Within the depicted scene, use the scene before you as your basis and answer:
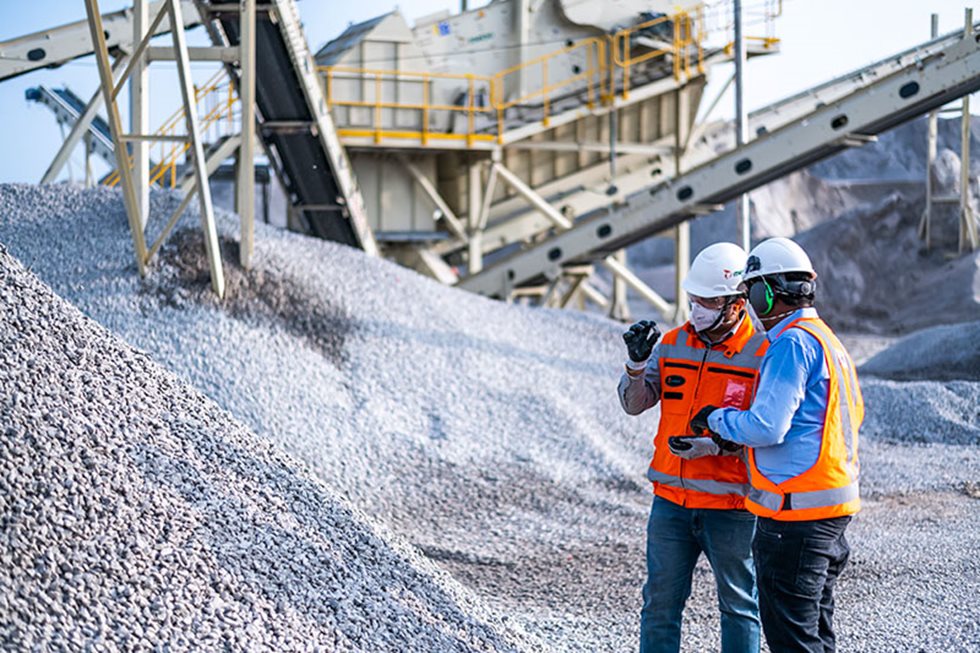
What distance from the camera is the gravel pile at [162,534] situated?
329cm

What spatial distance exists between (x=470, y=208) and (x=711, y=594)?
9.34 m

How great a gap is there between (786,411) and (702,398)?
1.36ft

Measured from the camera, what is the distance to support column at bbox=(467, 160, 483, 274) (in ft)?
46.6

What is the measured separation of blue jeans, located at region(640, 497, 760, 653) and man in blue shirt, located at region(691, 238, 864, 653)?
0.15 m

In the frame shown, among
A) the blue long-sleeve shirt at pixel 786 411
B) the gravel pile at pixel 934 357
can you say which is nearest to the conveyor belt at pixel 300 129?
the gravel pile at pixel 934 357

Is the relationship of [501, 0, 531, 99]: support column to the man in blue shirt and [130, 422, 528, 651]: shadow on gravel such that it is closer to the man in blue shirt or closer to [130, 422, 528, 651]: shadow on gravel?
[130, 422, 528, 651]: shadow on gravel

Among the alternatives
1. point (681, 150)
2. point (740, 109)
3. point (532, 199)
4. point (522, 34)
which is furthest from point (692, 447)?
point (681, 150)

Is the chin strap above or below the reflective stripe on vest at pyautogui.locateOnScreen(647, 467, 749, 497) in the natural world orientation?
above

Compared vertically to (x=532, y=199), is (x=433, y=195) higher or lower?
higher

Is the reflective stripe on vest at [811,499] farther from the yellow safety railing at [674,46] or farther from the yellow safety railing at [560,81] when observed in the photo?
the yellow safety railing at [674,46]

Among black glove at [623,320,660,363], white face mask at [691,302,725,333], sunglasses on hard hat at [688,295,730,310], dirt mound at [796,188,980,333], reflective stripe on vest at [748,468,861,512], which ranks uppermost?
sunglasses on hard hat at [688,295,730,310]

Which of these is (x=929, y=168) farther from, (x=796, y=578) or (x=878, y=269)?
(x=796, y=578)

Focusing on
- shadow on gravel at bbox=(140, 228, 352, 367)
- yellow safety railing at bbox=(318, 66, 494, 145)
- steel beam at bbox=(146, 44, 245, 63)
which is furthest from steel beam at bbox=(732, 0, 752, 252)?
steel beam at bbox=(146, 44, 245, 63)

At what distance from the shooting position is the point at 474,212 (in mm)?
14297
